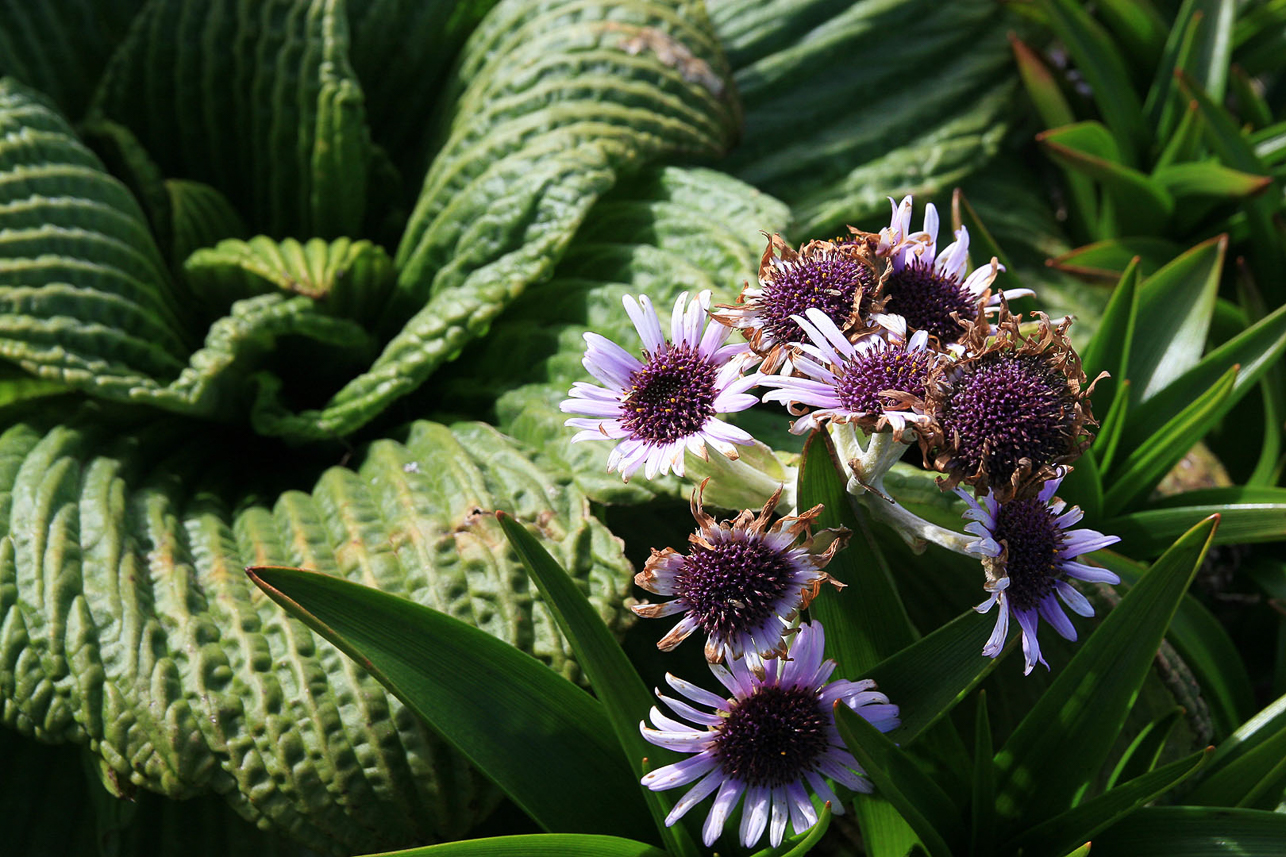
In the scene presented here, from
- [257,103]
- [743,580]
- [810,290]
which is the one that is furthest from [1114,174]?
[257,103]

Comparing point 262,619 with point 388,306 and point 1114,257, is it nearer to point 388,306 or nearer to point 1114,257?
point 388,306

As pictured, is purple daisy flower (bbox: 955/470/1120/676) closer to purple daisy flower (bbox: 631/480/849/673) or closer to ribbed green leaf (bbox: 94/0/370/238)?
purple daisy flower (bbox: 631/480/849/673)

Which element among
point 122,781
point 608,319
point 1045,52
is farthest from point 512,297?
point 1045,52

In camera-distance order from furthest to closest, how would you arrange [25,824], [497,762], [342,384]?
[342,384] → [25,824] → [497,762]

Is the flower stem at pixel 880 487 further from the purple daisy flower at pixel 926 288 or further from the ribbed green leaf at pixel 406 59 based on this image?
the ribbed green leaf at pixel 406 59

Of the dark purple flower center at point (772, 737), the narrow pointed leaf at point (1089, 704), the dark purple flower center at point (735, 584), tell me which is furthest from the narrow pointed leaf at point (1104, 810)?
the dark purple flower center at point (735, 584)

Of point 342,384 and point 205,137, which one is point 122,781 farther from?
point 205,137
